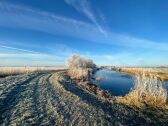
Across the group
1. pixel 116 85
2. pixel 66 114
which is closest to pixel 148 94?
pixel 66 114

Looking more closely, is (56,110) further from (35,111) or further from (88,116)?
(88,116)

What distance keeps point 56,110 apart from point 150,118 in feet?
17.4

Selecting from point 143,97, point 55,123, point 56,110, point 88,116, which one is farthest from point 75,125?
point 143,97

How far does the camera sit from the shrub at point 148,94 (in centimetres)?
1622

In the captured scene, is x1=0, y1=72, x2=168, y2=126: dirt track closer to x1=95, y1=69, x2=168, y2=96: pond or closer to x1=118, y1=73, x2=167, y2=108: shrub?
x1=118, y1=73, x2=167, y2=108: shrub

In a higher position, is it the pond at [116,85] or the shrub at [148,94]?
the shrub at [148,94]

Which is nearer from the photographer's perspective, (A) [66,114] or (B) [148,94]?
(A) [66,114]

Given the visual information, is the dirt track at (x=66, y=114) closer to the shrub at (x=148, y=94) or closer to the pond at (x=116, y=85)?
the shrub at (x=148, y=94)

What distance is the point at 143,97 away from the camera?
1684 centimetres

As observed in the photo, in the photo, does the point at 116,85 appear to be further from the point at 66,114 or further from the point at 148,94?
the point at 66,114

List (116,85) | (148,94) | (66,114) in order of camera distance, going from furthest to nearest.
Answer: (116,85) < (148,94) < (66,114)

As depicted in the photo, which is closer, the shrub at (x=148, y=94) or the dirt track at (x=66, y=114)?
the dirt track at (x=66, y=114)

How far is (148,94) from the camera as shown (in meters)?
16.9

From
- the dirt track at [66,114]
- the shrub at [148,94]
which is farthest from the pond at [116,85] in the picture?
the dirt track at [66,114]
